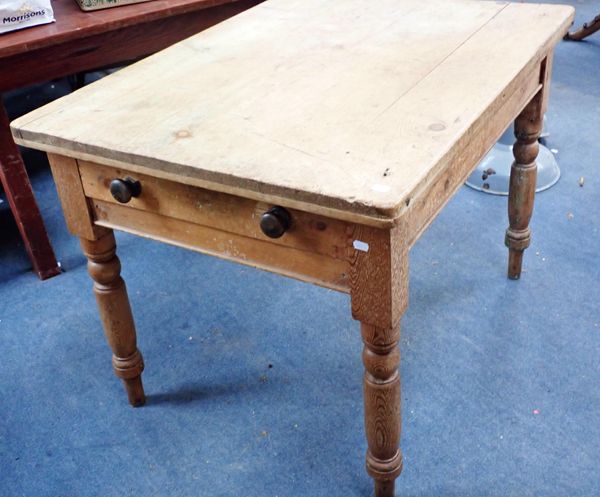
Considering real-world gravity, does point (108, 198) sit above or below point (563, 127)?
above

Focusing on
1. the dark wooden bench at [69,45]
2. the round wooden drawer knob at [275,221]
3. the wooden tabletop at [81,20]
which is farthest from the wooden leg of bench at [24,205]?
the round wooden drawer knob at [275,221]

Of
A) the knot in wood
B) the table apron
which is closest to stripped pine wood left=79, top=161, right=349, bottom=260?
the table apron

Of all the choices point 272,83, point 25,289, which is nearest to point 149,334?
point 25,289

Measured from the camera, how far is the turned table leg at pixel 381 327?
916 mm

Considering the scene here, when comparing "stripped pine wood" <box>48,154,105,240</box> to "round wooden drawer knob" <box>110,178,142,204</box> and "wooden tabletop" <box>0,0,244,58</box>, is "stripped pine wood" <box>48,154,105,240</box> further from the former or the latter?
"wooden tabletop" <box>0,0,244,58</box>

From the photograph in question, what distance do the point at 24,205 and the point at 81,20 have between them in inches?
19.0

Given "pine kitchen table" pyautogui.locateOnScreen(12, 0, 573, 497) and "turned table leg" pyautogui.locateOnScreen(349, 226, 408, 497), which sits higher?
"pine kitchen table" pyautogui.locateOnScreen(12, 0, 573, 497)

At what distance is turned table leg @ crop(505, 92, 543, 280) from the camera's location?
4.95 feet

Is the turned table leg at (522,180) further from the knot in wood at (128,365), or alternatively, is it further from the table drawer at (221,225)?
the knot in wood at (128,365)

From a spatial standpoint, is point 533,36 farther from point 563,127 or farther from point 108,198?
point 563,127

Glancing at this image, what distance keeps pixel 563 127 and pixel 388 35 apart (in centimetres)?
135

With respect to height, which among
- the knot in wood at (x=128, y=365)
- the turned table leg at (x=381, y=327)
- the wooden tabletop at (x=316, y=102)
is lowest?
the knot in wood at (x=128, y=365)

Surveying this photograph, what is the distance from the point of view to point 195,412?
146 centimetres

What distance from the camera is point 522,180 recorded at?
1.60 m
